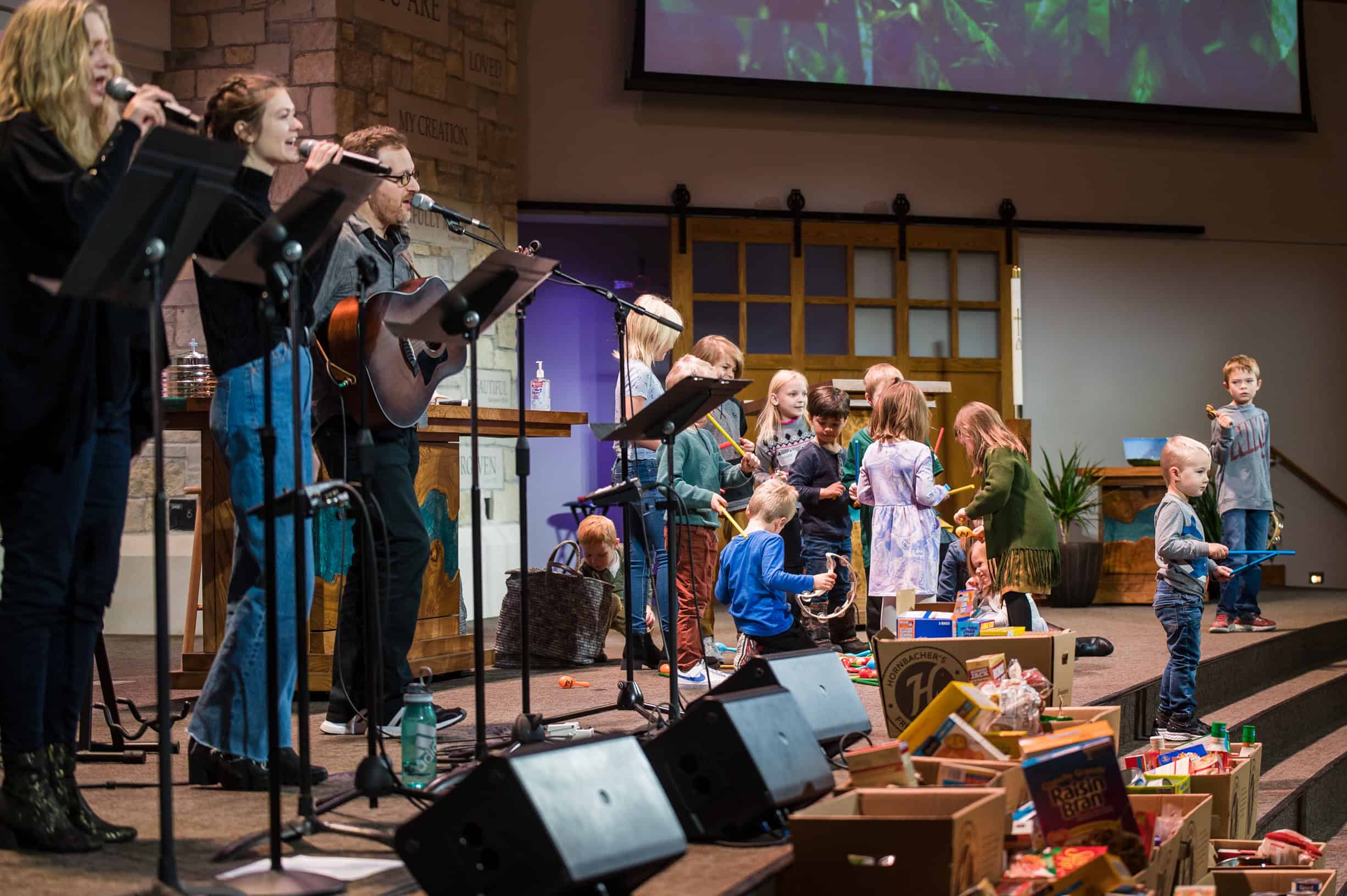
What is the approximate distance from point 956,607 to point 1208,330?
16.2 ft

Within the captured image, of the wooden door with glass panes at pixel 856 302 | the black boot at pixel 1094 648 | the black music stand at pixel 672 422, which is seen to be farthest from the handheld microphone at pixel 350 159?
the wooden door with glass panes at pixel 856 302

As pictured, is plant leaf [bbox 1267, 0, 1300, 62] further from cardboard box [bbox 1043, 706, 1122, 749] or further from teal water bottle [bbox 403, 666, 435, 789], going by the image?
teal water bottle [bbox 403, 666, 435, 789]

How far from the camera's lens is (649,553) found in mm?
5031

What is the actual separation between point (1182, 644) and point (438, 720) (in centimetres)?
256

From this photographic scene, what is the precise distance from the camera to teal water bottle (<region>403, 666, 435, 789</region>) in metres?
2.91

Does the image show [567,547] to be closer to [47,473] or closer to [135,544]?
[135,544]

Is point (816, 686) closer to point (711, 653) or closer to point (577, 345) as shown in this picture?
point (711, 653)

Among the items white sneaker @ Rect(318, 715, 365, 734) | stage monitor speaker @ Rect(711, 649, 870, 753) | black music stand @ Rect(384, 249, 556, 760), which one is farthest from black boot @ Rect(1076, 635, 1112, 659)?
black music stand @ Rect(384, 249, 556, 760)

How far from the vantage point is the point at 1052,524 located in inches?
211

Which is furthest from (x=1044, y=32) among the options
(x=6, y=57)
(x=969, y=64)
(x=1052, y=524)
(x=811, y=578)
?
(x=6, y=57)

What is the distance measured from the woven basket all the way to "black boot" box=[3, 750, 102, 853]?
313 cm

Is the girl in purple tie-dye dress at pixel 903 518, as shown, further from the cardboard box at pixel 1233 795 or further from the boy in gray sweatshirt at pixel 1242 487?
the boy in gray sweatshirt at pixel 1242 487

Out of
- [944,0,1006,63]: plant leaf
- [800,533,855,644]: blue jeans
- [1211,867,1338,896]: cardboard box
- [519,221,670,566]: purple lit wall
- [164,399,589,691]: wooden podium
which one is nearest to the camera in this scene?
[1211,867,1338,896]: cardboard box

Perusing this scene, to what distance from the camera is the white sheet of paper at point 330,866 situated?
2150 mm
